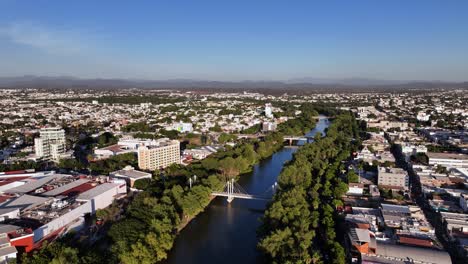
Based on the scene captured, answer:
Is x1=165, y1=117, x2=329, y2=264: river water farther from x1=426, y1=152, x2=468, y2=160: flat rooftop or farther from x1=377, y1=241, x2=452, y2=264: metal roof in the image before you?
x1=426, y1=152, x2=468, y2=160: flat rooftop

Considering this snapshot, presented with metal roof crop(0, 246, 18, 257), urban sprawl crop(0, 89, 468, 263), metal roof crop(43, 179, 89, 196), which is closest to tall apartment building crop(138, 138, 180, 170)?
urban sprawl crop(0, 89, 468, 263)

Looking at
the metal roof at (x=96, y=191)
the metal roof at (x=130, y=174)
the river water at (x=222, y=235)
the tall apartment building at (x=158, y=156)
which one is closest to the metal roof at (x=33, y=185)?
the metal roof at (x=96, y=191)

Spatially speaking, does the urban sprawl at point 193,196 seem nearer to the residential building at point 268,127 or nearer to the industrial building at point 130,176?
the industrial building at point 130,176

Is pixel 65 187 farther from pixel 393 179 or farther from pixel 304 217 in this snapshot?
pixel 393 179

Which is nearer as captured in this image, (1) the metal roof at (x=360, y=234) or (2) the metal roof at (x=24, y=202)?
(1) the metal roof at (x=360, y=234)

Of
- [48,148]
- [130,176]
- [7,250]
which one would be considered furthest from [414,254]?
[48,148]
